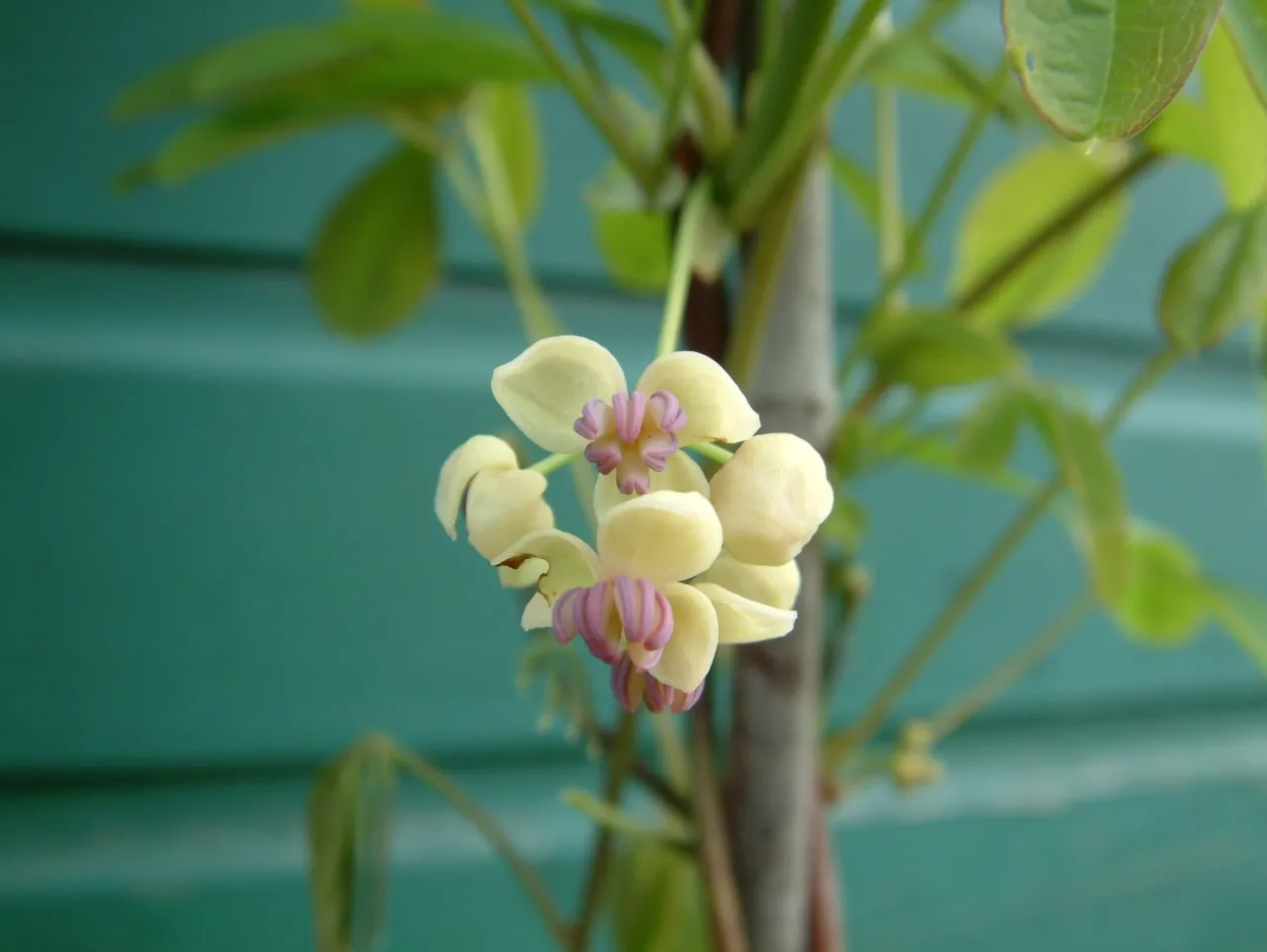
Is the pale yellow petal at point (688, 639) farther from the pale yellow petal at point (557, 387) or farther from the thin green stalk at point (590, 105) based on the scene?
the thin green stalk at point (590, 105)

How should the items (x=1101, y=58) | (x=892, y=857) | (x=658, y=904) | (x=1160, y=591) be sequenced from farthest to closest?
(x=892, y=857), (x=1160, y=591), (x=658, y=904), (x=1101, y=58)

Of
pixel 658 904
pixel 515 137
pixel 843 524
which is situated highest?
pixel 515 137

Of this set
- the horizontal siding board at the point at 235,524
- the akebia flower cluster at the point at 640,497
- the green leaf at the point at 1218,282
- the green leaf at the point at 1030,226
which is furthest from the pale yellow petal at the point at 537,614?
the horizontal siding board at the point at 235,524

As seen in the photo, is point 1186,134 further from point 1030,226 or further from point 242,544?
point 242,544

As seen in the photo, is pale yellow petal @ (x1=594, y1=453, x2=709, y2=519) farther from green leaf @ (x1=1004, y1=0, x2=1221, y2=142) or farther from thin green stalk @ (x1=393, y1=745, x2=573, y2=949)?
thin green stalk @ (x1=393, y1=745, x2=573, y2=949)

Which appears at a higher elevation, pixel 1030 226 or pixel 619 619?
pixel 1030 226

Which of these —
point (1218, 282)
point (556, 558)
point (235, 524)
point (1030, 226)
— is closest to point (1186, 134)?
point (1218, 282)
